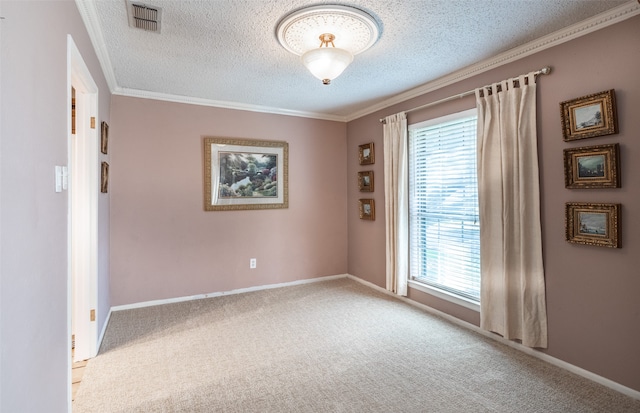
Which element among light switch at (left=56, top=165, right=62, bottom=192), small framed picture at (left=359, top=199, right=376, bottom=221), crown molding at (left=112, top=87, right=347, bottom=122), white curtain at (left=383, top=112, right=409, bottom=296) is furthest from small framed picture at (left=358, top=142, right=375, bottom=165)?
light switch at (left=56, top=165, right=62, bottom=192)

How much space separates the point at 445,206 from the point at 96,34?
131 inches

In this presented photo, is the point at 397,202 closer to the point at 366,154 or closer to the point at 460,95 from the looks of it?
the point at 366,154

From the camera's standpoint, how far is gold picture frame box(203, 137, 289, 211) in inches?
162

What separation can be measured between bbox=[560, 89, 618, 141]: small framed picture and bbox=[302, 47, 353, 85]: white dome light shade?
1609 mm

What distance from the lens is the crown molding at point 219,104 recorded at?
3.68 meters

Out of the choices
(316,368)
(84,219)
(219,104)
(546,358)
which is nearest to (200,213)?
(219,104)

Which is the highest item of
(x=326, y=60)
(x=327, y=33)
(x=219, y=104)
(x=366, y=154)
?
(x=219, y=104)

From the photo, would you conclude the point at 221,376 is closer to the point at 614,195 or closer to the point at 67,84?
the point at 67,84

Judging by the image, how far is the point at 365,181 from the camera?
4.59 meters

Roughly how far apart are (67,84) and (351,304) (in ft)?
10.6

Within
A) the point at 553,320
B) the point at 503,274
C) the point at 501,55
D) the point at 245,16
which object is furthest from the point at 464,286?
the point at 245,16

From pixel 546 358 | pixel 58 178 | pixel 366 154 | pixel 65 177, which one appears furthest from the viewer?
pixel 366 154

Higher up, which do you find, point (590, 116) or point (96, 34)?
point (96, 34)

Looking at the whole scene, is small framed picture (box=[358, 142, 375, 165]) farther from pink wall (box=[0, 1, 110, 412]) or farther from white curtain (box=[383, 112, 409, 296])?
pink wall (box=[0, 1, 110, 412])
